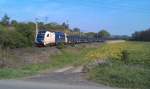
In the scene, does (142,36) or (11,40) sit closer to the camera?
(11,40)

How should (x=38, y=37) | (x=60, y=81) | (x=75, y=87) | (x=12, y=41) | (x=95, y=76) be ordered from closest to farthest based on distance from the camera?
1. (x=75, y=87)
2. (x=60, y=81)
3. (x=95, y=76)
4. (x=12, y=41)
5. (x=38, y=37)

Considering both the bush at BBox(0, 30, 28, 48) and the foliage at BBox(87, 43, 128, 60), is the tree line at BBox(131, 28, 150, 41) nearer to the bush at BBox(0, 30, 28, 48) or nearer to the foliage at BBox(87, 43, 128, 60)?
the foliage at BBox(87, 43, 128, 60)

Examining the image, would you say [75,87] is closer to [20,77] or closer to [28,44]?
[20,77]

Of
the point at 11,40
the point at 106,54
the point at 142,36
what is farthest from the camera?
the point at 142,36

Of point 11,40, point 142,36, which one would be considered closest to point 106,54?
point 11,40

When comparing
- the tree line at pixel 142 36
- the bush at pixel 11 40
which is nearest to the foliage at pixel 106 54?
the bush at pixel 11 40

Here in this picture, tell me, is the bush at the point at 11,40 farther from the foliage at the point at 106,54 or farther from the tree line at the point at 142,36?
the tree line at the point at 142,36

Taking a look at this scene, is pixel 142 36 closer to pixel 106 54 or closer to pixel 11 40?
pixel 11 40

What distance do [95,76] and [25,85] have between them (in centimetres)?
A: 453

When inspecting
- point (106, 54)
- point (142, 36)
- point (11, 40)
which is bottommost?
point (106, 54)

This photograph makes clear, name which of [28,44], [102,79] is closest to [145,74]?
[102,79]

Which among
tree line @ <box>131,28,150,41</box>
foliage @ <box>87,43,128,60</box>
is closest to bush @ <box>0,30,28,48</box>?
foliage @ <box>87,43,128,60</box>

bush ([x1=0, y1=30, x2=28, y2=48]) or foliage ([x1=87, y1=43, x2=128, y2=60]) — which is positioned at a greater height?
bush ([x1=0, y1=30, x2=28, y2=48])

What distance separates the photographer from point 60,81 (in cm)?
1881
